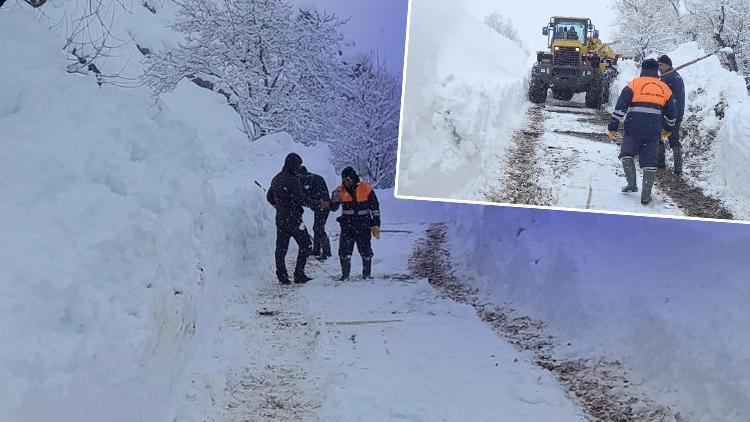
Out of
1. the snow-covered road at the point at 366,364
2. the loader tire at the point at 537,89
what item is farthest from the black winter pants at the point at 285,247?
the loader tire at the point at 537,89

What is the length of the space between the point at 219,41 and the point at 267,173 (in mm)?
5910

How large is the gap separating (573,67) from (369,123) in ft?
54.3

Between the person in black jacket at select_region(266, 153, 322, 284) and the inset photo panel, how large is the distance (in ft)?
8.41

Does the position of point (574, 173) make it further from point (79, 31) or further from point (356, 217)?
point (79, 31)

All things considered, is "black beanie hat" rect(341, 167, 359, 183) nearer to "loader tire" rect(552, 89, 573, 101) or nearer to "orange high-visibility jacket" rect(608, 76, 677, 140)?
"loader tire" rect(552, 89, 573, 101)

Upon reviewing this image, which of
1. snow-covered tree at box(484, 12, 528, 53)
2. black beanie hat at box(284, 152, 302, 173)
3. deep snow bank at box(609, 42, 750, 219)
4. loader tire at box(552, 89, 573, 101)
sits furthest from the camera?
black beanie hat at box(284, 152, 302, 173)

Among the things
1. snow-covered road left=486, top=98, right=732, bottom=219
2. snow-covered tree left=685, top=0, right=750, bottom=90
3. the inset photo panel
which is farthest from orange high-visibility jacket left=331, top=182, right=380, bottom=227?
snow-covered tree left=685, top=0, right=750, bottom=90

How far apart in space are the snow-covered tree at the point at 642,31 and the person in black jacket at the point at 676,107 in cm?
27

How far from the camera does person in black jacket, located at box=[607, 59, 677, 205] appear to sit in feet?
17.5

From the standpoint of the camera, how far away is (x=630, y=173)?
5.34 metres

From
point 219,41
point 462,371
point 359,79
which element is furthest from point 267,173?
point 359,79

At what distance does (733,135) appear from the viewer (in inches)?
205

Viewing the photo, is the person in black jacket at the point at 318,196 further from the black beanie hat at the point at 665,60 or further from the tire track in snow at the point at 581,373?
the black beanie hat at the point at 665,60

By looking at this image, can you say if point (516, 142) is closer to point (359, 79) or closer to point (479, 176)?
point (479, 176)
